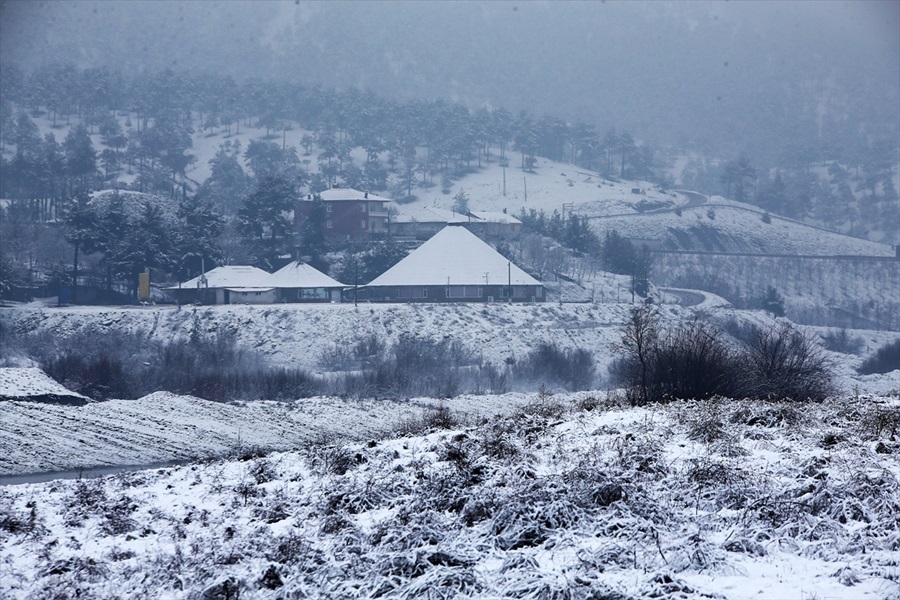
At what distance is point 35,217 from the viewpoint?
11375cm

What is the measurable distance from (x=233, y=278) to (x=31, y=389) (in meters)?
44.6

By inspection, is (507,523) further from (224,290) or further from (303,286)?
(303,286)

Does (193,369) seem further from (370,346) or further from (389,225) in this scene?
(389,225)

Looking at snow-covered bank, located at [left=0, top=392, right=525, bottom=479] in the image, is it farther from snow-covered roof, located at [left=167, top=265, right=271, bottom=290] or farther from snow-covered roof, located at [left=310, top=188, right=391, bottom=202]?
snow-covered roof, located at [left=310, top=188, right=391, bottom=202]

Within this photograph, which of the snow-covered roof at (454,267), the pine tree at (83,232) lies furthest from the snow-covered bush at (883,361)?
the pine tree at (83,232)

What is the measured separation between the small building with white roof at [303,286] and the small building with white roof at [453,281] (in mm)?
2157

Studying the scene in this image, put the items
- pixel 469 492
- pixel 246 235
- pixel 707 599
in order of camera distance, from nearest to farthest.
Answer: pixel 707 599 → pixel 469 492 → pixel 246 235

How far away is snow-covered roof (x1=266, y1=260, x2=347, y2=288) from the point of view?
3150 inches

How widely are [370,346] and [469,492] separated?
51745 mm

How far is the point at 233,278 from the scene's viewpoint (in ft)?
259

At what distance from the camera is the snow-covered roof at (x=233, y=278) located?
77812 mm

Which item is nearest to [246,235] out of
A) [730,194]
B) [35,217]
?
[35,217]

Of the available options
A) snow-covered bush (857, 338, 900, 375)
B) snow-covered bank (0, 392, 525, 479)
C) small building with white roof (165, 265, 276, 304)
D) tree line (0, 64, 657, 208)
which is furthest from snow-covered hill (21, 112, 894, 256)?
snow-covered bank (0, 392, 525, 479)

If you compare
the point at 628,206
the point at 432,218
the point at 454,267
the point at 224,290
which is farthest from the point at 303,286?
the point at 628,206
